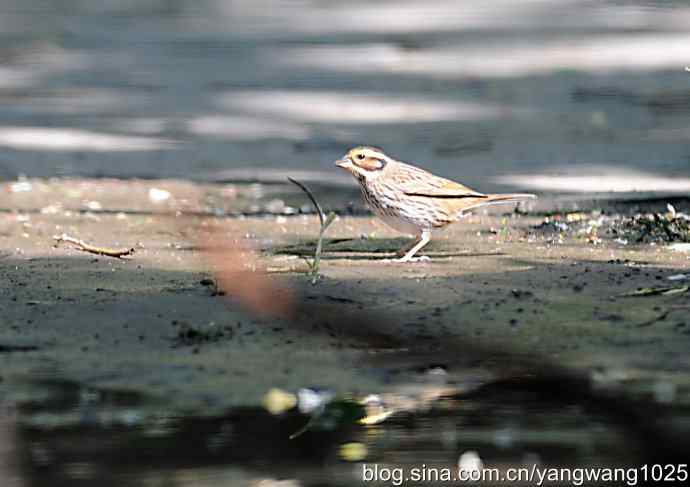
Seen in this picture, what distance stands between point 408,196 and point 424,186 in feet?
0.39

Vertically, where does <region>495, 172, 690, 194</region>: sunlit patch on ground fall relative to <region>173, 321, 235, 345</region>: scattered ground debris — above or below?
above

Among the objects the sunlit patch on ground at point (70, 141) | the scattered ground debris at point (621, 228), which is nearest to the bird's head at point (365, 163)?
the scattered ground debris at point (621, 228)

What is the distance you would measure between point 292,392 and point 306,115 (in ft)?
16.8

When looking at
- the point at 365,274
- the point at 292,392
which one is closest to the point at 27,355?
the point at 292,392

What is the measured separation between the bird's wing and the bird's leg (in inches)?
7.0

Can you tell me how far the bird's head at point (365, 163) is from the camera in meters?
6.58

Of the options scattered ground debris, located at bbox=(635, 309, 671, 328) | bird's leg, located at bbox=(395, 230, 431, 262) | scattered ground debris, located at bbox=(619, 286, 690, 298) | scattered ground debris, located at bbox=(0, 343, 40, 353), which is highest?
bird's leg, located at bbox=(395, 230, 431, 262)

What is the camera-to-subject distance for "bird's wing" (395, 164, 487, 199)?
21.3 feet

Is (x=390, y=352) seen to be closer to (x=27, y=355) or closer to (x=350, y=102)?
→ (x=27, y=355)

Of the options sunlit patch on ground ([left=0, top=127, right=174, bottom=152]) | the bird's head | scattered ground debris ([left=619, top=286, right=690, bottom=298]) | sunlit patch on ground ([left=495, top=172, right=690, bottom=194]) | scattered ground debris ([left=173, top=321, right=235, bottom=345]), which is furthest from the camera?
sunlit patch on ground ([left=0, top=127, right=174, bottom=152])

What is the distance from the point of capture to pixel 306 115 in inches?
355

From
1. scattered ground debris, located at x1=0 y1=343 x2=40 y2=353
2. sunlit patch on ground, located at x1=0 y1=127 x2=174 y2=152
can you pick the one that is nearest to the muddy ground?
scattered ground debris, located at x1=0 y1=343 x2=40 y2=353

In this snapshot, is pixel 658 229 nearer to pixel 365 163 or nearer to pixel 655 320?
pixel 365 163

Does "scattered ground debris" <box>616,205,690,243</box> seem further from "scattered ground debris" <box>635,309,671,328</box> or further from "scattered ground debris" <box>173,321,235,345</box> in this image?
"scattered ground debris" <box>173,321,235,345</box>
